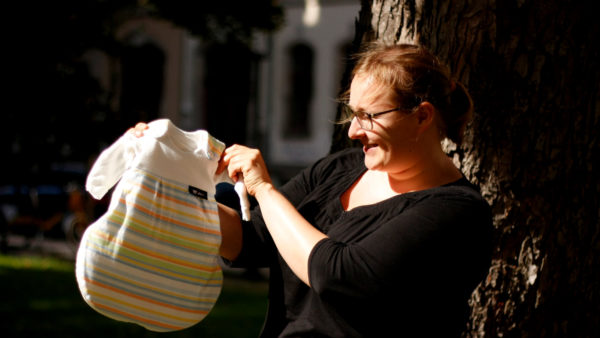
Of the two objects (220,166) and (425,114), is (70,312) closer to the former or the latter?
(220,166)

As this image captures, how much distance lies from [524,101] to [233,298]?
618cm

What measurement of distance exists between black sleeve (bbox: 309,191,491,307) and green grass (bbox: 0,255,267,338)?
182 inches

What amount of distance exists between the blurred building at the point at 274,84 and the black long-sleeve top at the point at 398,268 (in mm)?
16490

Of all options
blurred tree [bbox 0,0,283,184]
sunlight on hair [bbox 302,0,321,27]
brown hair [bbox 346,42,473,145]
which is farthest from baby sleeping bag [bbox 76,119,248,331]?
sunlight on hair [bbox 302,0,321,27]

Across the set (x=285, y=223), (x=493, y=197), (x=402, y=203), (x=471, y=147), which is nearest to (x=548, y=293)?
(x=493, y=197)

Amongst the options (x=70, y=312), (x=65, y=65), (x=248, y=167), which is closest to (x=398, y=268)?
(x=248, y=167)

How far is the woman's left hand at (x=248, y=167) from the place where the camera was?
1969 mm

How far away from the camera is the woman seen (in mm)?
1739

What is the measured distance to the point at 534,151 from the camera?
8.16ft

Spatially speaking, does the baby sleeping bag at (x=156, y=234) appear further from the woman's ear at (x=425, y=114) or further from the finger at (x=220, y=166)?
the woman's ear at (x=425, y=114)

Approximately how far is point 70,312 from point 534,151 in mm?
5437

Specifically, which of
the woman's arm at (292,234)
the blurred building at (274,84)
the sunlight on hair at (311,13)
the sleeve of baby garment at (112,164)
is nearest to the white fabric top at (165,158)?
the sleeve of baby garment at (112,164)

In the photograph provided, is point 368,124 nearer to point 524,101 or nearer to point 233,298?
point 524,101

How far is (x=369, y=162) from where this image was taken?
191cm
